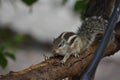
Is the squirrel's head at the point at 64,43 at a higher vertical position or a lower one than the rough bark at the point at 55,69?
higher

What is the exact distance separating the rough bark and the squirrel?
1cm

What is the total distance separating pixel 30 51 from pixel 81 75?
2.52 m

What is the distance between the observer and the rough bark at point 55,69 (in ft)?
2.77

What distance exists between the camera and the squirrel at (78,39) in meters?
0.97

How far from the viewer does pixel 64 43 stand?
38.9 inches

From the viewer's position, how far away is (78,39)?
1010mm

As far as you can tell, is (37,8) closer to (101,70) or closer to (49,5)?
(49,5)

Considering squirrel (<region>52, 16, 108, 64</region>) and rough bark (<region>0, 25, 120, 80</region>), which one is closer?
rough bark (<region>0, 25, 120, 80</region>)

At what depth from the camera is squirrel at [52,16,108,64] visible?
972 mm

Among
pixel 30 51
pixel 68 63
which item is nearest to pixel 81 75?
pixel 68 63

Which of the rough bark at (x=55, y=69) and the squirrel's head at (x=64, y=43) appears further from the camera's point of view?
the squirrel's head at (x=64, y=43)

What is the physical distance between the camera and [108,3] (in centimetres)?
113

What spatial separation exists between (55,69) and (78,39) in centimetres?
14

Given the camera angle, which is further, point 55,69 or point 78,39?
point 78,39
